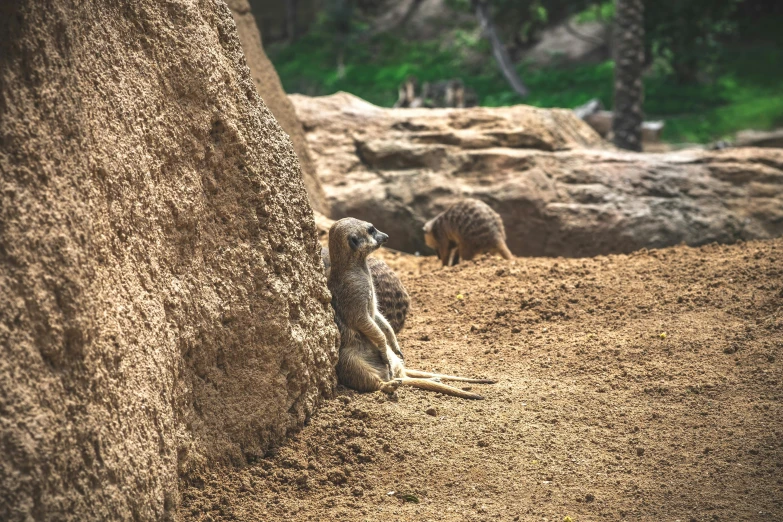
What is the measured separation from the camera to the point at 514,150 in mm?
7676

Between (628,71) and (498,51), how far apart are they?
7.69 metres

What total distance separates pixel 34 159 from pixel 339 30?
60.6 feet

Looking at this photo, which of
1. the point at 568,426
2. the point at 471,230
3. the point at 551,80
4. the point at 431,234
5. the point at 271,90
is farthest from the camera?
the point at 551,80

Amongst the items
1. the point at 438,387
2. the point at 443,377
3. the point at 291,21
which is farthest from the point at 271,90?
the point at 291,21

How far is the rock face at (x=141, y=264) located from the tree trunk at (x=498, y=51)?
14043 mm

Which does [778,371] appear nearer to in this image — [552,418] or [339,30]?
[552,418]

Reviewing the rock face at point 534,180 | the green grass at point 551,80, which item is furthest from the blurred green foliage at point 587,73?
the rock face at point 534,180

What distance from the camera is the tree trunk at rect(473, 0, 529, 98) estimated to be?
16562mm

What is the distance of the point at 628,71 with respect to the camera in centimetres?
968

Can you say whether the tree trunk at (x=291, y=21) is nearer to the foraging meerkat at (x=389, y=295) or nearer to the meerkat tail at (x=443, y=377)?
the foraging meerkat at (x=389, y=295)

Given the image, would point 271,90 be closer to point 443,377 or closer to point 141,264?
point 443,377

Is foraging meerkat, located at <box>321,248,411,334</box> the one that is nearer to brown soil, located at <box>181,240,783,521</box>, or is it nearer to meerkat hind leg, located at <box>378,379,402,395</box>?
brown soil, located at <box>181,240,783,521</box>

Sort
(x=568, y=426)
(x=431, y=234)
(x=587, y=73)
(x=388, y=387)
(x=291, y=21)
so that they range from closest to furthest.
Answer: (x=568, y=426) < (x=388, y=387) < (x=431, y=234) < (x=587, y=73) < (x=291, y=21)

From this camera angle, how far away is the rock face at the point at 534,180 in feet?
22.4
